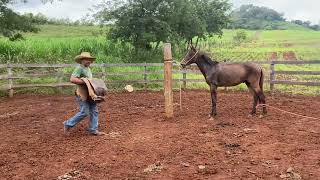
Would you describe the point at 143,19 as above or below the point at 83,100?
above

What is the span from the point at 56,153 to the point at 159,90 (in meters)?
9.09

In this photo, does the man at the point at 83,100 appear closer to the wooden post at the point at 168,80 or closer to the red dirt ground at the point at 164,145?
the red dirt ground at the point at 164,145

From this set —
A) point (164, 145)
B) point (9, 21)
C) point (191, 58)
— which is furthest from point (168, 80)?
point (9, 21)

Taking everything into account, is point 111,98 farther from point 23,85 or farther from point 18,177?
point 18,177

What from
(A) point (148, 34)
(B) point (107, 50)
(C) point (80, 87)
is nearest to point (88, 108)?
(C) point (80, 87)

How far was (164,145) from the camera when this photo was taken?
7.82 meters

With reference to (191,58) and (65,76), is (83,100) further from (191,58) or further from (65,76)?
(65,76)

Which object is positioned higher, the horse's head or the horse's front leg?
the horse's head

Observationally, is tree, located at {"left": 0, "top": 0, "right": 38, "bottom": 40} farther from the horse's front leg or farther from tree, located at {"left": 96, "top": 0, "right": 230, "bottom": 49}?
the horse's front leg

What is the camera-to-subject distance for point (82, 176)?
6320 millimetres

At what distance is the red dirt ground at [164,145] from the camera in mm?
6441

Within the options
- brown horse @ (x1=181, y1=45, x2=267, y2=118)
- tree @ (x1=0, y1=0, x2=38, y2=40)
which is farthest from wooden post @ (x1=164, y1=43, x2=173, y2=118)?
tree @ (x1=0, y1=0, x2=38, y2=40)

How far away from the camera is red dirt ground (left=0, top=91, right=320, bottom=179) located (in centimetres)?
644

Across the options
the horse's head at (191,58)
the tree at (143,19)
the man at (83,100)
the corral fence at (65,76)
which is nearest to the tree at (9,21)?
the corral fence at (65,76)
